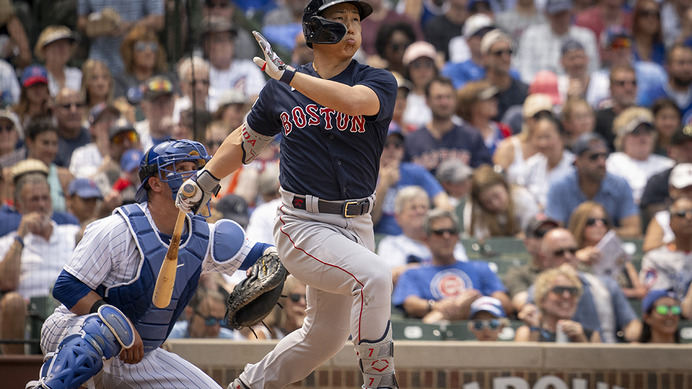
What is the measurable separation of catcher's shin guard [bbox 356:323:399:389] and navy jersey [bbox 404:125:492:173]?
4.54m

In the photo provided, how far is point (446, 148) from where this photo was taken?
8.43m

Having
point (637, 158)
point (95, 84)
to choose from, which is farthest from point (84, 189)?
point (637, 158)

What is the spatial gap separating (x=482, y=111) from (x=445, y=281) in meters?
2.72

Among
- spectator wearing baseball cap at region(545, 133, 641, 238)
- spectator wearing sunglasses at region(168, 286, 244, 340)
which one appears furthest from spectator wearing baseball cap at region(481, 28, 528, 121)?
spectator wearing sunglasses at region(168, 286, 244, 340)

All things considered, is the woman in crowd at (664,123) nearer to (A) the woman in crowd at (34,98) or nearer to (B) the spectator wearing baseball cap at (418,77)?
(B) the spectator wearing baseball cap at (418,77)

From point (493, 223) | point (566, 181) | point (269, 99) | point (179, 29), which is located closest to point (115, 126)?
point (179, 29)

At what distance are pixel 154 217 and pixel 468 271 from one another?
9.77 ft

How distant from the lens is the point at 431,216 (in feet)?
22.6

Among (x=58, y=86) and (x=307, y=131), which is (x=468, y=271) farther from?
(x=58, y=86)

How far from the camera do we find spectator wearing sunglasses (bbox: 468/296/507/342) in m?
6.13

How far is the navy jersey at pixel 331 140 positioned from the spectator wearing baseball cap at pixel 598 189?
4084 mm

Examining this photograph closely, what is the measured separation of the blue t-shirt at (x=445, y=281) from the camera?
664 cm

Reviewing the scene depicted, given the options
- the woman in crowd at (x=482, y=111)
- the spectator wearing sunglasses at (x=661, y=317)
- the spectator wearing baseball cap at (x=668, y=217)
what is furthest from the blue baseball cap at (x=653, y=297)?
the woman in crowd at (x=482, y=111)

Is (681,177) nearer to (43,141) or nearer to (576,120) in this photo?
(576,120)
